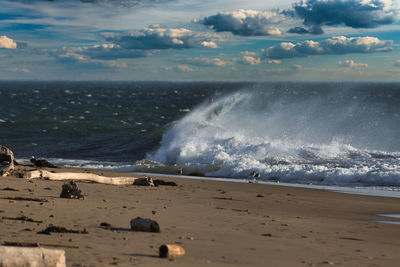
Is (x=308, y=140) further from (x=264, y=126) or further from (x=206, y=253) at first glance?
(x=206, y=253)

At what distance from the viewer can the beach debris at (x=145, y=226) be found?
7543 millimetres

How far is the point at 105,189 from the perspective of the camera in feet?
41.7

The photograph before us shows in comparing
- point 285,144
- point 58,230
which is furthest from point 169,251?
point 285,144

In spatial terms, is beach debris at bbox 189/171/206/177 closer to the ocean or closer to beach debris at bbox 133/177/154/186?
the ocean

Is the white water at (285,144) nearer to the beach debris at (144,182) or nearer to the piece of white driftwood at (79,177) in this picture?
the beach debris at (144,182)

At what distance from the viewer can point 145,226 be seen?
24.8ft

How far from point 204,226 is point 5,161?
770cm

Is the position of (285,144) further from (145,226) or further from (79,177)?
(145,226)

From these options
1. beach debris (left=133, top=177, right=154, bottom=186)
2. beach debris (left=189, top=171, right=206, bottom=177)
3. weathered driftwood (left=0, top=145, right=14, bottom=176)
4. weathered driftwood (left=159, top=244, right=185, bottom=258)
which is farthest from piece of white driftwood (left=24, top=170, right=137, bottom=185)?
weathered driftwood (left=159, top=244, right=185, bottom=258)

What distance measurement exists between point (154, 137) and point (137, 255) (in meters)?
29.9

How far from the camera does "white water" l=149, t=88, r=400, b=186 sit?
1991 centimetres

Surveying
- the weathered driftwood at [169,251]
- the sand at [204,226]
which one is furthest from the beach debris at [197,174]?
the weathered driftwood at [169,251]

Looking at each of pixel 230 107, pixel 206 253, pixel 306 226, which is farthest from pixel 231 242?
pixel 230 107

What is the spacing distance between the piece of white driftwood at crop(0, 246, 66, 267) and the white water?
49.4ft
